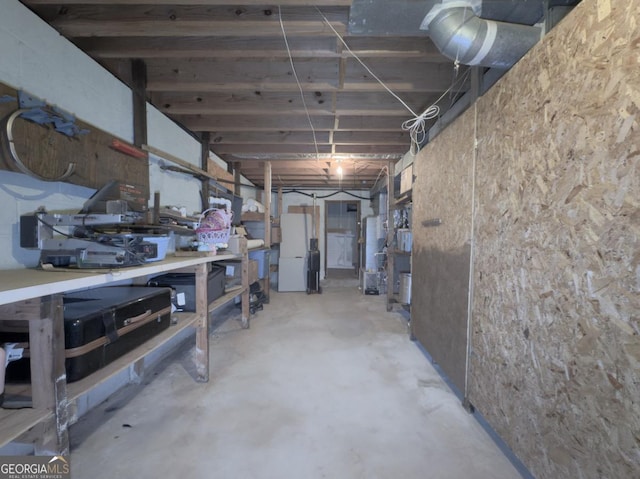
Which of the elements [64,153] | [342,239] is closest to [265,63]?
[64,153]

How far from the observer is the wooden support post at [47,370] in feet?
2.86

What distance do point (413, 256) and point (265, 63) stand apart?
211cm

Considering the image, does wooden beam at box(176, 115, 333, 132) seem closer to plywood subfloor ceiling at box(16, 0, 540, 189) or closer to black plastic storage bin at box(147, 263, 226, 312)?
plywood subfloor ceiling at box(16, 0, 540, 189)

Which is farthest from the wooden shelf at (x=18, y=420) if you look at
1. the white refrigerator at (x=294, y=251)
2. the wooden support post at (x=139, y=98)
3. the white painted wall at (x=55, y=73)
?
the white refrigerator at (x=294, y=251)

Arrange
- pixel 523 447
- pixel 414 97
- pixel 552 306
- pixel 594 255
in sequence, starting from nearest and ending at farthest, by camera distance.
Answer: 1. pixel 594 255
2. pixel 552 306
3. pixel 523 447
4. pixel 414 97

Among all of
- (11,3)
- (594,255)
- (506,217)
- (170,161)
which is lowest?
(594,255)

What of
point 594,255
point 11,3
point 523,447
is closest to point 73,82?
point 11,3

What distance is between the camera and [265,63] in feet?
6.59

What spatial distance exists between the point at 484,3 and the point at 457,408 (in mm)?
2201

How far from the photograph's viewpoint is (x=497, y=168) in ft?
4.40

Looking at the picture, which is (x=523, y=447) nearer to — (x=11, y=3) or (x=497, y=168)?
(x=497, y=168)

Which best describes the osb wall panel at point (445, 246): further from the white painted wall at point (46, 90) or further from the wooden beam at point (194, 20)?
the white painted wall at point (46, 90)

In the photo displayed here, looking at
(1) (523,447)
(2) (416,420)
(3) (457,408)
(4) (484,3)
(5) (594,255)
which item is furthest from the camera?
(3) (457,408)

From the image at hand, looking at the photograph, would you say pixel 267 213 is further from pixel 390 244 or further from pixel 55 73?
pixel 55 73
